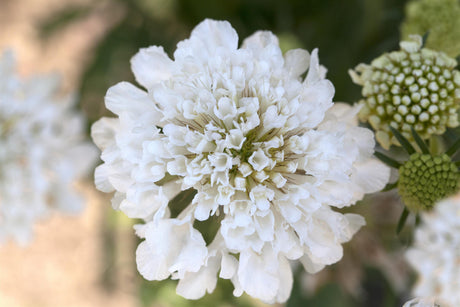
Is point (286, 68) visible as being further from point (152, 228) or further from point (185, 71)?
point (152, 228)

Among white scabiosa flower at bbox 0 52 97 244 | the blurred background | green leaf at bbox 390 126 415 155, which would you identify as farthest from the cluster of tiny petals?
white scabiosa flower at bbox 0 52 97 244

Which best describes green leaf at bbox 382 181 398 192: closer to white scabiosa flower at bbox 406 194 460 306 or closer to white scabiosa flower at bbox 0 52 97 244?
white scabiosa flower at bbox 406 194 460 306

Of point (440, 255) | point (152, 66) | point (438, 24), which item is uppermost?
point (152, 66)

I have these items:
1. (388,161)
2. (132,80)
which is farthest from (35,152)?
(388,161)

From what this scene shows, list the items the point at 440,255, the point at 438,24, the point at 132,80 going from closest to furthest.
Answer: the point at 440,255 → the point at 438,24 → the point at 132,80

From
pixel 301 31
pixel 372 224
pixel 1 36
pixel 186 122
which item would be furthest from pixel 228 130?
pixel 1 36

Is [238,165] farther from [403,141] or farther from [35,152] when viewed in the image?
[35,152]
